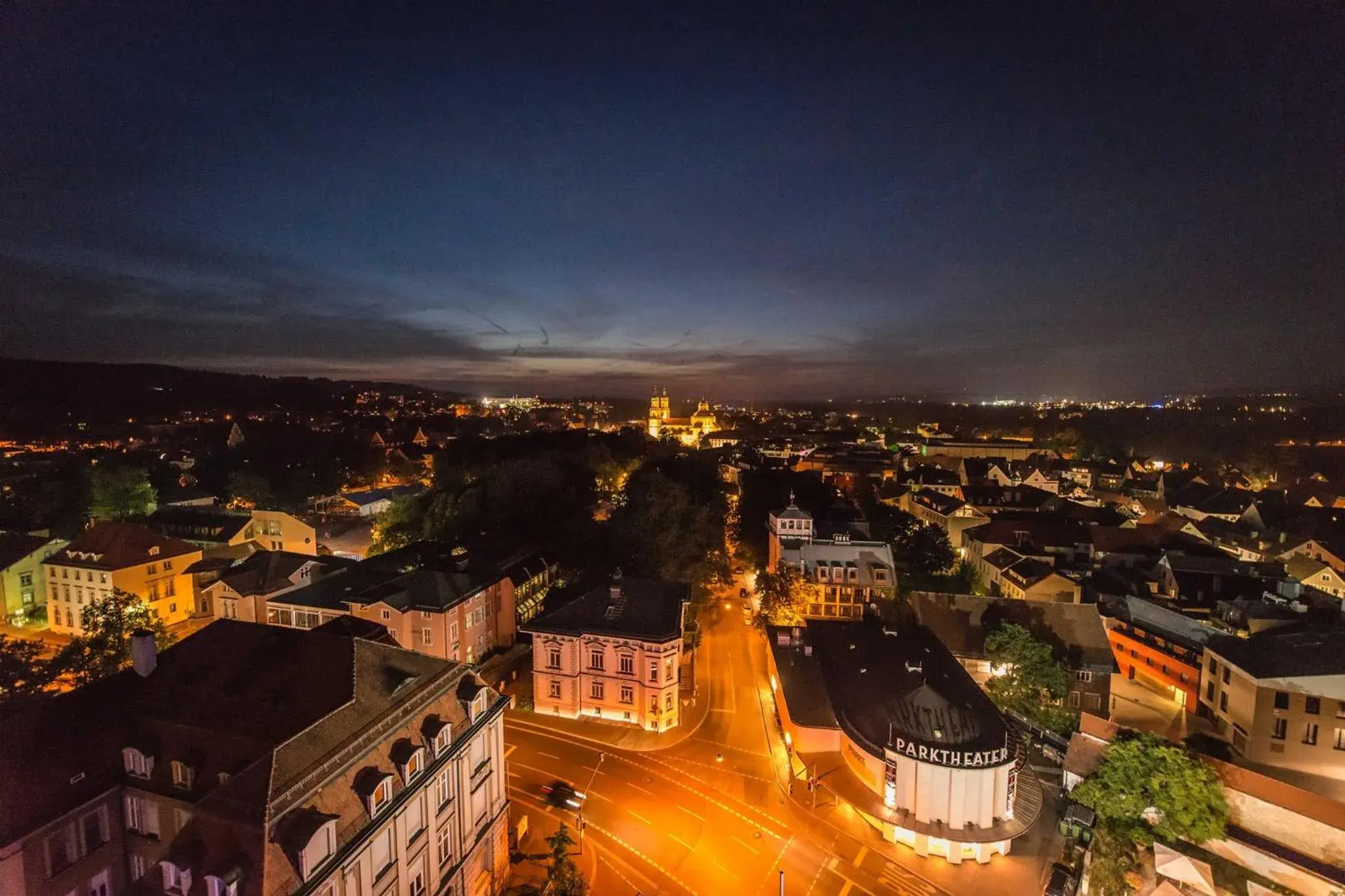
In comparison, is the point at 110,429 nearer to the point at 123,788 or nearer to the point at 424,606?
the point at 424,606

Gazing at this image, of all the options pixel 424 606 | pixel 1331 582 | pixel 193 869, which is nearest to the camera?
pixel 193 869

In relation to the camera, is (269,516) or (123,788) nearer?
(123,788)

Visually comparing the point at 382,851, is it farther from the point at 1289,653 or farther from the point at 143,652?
the point at 1289,653

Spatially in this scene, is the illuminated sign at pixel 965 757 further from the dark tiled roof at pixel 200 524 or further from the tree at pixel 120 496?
the tree at pixel 120 496

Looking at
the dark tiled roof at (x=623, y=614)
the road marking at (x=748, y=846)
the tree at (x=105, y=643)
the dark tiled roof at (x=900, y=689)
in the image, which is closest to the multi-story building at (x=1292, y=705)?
the dark tiled roof at (x=900, y=689)

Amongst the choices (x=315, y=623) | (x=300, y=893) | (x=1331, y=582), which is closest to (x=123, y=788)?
(x=300, y=893)

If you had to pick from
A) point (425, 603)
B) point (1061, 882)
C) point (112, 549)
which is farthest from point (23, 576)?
point (1061, 882)

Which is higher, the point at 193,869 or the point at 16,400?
the point at 16,400

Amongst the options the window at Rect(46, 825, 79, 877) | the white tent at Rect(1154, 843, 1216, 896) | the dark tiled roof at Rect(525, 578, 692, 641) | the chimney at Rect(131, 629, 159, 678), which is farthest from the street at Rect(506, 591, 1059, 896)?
the chimney at Rect(131, 629, 159, 678)
